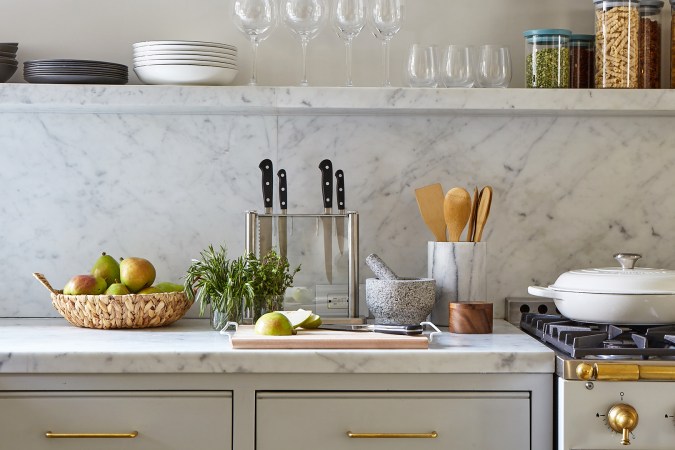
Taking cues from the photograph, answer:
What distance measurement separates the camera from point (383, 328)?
201cm

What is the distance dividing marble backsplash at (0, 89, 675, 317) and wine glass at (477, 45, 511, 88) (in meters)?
0.18

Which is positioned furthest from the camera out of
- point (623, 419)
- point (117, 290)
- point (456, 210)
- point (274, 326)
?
point (456, 210)

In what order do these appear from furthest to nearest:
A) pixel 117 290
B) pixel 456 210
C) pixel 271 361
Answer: pixel 456 210
pixel 117 290
pixel 271 361

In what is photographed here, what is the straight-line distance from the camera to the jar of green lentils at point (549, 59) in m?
2.29

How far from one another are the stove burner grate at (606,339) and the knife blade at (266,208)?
0.70 m

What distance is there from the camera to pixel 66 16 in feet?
8.11

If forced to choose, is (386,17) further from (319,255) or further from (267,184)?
(319,255)

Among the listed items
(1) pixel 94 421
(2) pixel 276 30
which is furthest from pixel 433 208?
(1) pixel 94 421

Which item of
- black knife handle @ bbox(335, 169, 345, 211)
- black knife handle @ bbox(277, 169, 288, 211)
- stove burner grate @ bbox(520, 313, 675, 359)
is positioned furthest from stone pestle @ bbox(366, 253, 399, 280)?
stove burner grate @ bbox(520, 313, 675, 359)

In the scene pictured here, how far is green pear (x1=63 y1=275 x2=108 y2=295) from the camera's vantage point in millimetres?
2197

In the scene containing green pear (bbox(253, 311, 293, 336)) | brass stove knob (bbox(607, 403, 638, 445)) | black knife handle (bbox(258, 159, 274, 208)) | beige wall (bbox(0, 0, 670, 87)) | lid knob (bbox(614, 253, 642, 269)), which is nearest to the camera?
brass stove knob (bbox(607, 403, 638, 445))

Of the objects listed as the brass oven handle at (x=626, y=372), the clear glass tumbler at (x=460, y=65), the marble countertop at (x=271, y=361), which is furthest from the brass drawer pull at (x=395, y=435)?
the clear glass tumbler at (x=460, y=65)

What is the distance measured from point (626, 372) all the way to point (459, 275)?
0.61 m

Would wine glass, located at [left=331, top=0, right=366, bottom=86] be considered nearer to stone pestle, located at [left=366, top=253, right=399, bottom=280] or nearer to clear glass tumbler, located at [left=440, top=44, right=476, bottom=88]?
clear glass tumbler, located at [left=440, top=44, right=476, bottom=88]
